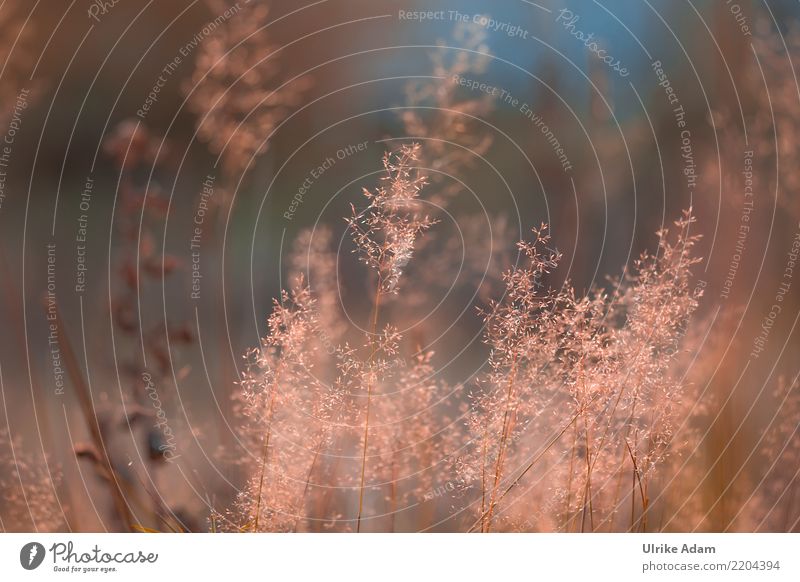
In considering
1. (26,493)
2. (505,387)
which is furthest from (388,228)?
(26,493)

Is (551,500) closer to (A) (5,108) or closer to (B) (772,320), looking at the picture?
(B) (772,320)

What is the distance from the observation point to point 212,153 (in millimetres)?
1532

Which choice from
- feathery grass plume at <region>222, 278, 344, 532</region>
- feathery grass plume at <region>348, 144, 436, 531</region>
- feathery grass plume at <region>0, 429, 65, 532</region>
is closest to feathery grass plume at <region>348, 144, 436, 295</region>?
feathery grass plume at <region>348, 144, 436, 531</region>

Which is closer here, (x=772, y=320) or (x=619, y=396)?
(x=619, y=396)

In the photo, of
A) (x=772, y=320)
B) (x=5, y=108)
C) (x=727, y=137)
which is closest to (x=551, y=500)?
(x=772, y=320)

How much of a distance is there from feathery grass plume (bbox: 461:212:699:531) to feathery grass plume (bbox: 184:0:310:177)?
66cm

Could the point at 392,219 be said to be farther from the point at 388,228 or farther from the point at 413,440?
the point at 413,440

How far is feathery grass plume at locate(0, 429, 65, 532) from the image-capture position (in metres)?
1.50

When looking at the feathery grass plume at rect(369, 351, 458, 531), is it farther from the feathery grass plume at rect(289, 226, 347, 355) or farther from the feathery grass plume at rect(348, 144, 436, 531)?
the feathery grass plume at rect(289, 226, 347, 355)

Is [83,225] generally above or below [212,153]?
below

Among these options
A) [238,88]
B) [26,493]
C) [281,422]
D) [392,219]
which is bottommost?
[26,493]

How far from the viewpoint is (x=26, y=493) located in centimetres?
150

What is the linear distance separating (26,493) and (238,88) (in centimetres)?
100
